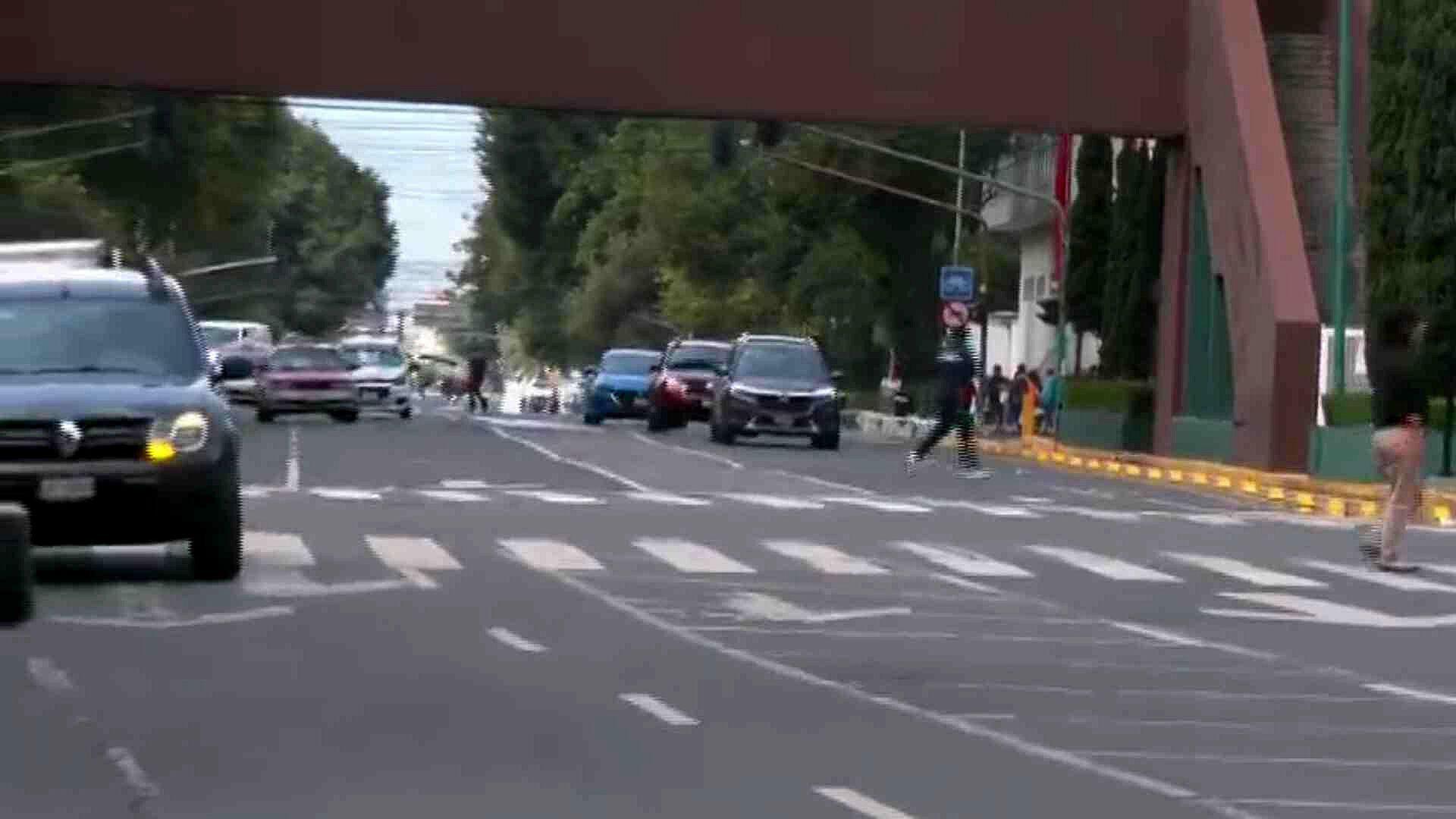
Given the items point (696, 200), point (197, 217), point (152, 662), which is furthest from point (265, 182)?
point (152, 662)

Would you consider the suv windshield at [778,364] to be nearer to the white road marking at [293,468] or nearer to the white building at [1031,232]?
the white road marking at [293,468]

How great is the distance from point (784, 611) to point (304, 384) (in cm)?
4400

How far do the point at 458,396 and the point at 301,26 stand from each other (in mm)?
87162

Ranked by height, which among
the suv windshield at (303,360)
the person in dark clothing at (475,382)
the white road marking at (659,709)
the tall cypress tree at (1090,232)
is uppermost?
the tall cypress tree at (1090,232)

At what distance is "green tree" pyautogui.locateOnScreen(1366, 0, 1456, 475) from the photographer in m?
44.0

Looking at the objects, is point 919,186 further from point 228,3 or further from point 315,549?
point 315,549

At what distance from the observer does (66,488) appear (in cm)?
2097

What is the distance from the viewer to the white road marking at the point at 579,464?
39.1 m

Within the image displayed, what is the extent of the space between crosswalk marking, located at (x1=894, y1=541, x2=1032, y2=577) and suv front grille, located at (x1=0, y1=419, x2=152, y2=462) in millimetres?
6663

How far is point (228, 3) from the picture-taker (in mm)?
51250

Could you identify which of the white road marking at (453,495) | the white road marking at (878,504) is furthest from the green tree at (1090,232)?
the white road marking at (453,495)

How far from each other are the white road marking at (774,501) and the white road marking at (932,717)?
1303 cm

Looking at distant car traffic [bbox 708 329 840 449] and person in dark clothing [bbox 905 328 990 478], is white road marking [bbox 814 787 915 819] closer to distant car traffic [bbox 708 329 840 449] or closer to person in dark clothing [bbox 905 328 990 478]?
person in dark clothing [bbox 905 328 990 478]

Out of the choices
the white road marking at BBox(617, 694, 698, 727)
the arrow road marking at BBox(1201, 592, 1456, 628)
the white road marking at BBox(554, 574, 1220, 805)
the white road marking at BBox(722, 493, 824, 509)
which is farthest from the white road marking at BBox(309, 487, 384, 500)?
the white road marking at BBox(617, 694, 698, 727)
